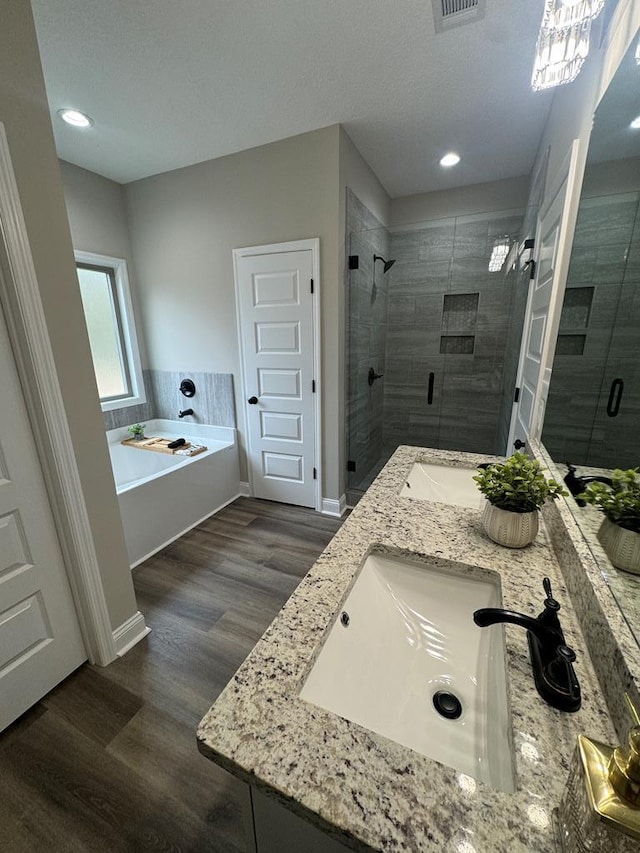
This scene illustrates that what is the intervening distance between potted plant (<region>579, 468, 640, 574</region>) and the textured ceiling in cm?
200

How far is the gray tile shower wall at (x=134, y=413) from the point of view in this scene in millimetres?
3068

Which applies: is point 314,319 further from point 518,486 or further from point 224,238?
point 518,486

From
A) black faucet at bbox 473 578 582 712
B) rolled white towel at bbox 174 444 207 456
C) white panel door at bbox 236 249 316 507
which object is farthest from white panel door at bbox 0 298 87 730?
white panel door at bbox 236 249 316 507

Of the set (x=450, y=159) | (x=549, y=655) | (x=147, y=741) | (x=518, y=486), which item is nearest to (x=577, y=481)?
(x=518, y=486)

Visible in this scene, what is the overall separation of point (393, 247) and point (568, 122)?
1.76m

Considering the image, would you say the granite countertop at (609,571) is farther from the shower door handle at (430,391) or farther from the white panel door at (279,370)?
the shower door handle at (430,391)

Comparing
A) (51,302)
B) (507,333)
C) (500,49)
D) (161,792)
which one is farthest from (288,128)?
(161,792)

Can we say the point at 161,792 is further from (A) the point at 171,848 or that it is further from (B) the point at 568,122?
(B) the point at 568,122

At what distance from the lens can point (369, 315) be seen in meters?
3.04

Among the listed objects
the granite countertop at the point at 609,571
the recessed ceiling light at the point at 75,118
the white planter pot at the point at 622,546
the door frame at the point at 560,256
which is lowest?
the granite countertop at the point at 609,571

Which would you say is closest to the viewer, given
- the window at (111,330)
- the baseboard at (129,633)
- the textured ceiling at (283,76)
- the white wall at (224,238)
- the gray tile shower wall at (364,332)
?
the textured ceiling at (283,76)

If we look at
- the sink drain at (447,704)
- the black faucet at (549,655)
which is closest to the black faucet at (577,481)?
the black faucet at (549,655)

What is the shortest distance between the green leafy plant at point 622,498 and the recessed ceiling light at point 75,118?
3211 mm

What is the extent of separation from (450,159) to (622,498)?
2.97m
